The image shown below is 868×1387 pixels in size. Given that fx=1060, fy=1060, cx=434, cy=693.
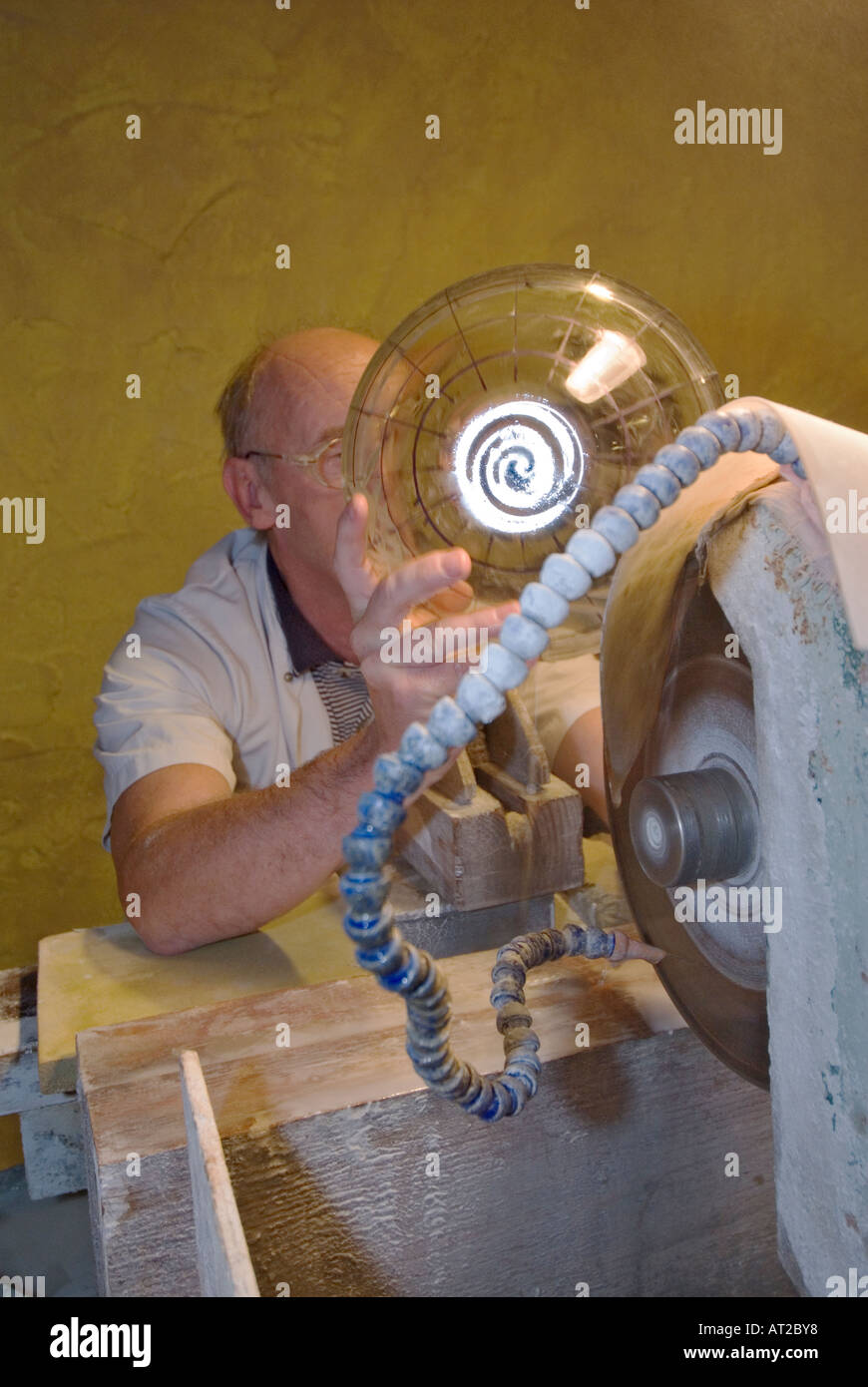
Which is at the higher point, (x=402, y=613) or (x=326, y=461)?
(x=326, y=461)

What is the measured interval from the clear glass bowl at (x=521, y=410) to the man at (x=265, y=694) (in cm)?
7

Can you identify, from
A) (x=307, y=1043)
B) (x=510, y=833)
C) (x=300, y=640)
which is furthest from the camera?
(x=300, y=640)

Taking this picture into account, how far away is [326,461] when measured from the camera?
1447mm

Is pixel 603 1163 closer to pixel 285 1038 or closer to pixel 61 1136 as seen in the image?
pixel 285 1038

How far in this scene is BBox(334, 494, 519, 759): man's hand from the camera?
82 centimetres

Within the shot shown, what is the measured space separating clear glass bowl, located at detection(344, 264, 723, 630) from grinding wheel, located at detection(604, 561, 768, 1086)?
0.40ft

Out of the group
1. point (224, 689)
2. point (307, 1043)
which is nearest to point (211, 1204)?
point (307, 1043)

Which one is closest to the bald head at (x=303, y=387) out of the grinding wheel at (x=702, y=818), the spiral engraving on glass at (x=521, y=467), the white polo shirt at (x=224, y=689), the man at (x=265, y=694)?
the man at (x=265, y=694)

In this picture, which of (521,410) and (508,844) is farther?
(508,844)

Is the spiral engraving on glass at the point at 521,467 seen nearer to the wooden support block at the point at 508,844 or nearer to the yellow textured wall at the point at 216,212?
the wooden support block at the point at 508,844

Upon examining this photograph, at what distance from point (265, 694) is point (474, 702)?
1.04 m

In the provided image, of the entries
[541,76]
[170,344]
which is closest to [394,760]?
[170,344]

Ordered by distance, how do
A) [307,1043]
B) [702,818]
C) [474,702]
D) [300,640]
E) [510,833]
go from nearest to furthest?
[474,702]
[702,818]
[307,1043]
[510,833]
[300,640]

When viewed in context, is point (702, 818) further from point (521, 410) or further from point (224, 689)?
point (224, 689)
